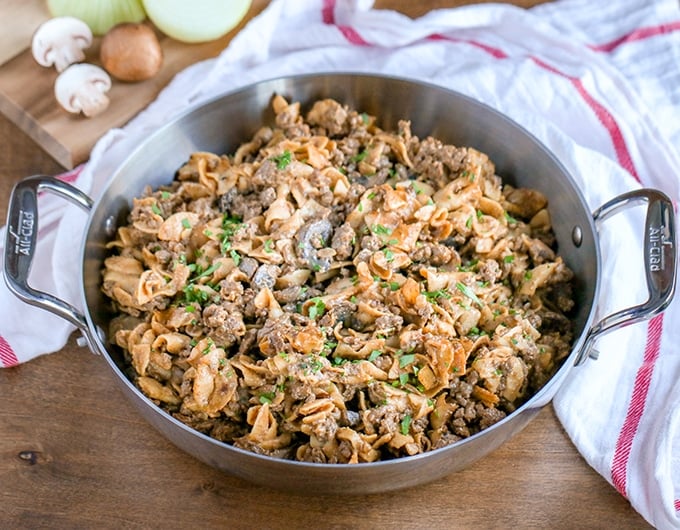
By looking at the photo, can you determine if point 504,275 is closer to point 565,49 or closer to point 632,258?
point 632,258

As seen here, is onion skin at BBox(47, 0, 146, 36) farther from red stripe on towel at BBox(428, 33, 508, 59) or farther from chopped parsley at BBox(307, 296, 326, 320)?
chopped parsley at BBox(307, 296, 326, 320)

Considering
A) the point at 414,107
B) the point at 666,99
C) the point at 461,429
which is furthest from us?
the point at 666,99

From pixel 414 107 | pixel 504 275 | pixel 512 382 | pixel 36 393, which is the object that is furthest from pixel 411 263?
pixel 36 393

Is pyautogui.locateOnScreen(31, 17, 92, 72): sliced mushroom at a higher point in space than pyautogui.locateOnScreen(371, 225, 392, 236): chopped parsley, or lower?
higher

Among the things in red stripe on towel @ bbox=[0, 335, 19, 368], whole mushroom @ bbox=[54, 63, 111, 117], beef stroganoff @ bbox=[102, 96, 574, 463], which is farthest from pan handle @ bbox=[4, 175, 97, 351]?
whole mushroom @ bbox=[54, 63, 111, 117]

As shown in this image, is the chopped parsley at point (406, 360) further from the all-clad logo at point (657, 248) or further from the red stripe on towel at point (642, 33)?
the red stripe on towel at point (642, 33)

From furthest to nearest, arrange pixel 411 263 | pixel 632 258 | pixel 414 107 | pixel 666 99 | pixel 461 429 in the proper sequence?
pixel 666 99 → pixel 414 107 → pixel 632 258 → pixel 411 263 → pixel 461 429

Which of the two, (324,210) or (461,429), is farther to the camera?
(324,210)
